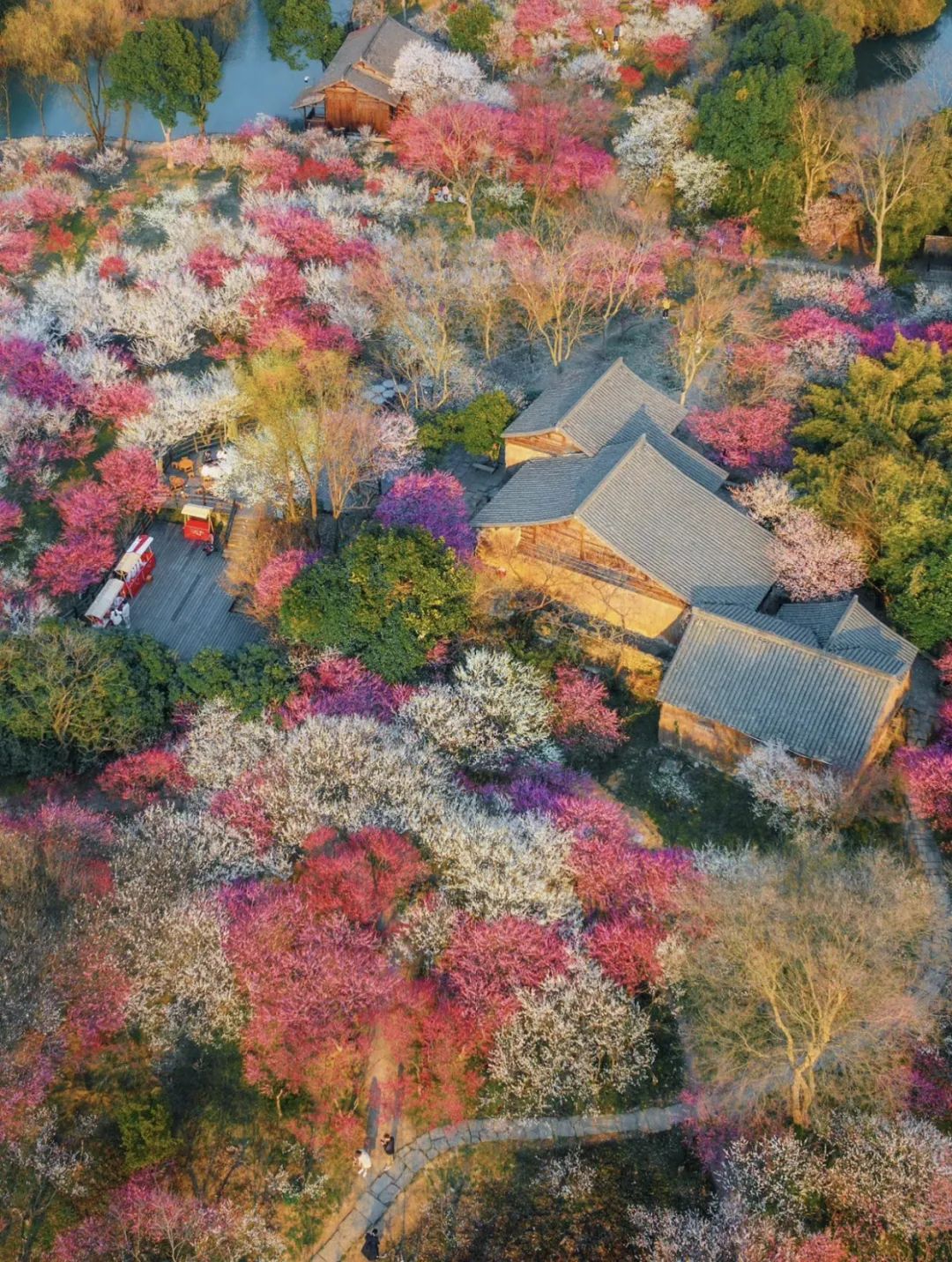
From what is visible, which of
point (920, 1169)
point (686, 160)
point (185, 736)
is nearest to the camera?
point (920, 1169)

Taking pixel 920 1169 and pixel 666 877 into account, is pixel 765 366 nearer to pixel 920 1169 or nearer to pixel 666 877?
pixel 666 877

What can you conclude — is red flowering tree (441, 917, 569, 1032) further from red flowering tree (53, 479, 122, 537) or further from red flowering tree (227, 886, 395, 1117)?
red flowering tree (53, 479, 122, 537)

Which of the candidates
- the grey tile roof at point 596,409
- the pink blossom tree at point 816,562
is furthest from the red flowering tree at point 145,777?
the pink blossom tree at point 816,562

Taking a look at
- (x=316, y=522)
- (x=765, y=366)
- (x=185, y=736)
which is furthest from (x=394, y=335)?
(x=185, y=736)

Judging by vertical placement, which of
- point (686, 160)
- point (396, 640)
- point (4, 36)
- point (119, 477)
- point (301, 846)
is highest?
point (4, 36)

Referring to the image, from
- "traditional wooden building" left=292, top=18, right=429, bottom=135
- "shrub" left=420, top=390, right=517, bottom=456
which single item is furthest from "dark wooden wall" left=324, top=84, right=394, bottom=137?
"shrub" left=420, top=390, right=517, bottom=456

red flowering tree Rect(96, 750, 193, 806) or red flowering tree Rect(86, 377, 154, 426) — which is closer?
red flowering tree Rect(96, 750, 193, 806)
